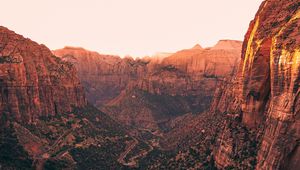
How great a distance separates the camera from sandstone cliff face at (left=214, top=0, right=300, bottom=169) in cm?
5797

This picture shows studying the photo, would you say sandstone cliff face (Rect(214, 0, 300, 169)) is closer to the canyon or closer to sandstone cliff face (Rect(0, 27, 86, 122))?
the canyon

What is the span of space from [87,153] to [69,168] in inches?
504

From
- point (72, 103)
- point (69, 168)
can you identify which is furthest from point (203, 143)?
point (72, 103)

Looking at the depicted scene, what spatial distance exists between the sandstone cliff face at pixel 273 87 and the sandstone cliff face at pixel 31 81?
69616 millimetres

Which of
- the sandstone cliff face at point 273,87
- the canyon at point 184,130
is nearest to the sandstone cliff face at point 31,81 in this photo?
the canyon at point 184,130

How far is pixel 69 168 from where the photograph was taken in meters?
116

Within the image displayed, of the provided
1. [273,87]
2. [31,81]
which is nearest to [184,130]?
[31,81]

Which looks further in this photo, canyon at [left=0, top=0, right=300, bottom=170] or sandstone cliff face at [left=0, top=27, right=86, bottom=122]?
sandstone cliff face at [left=0, top=27, right=86, bottom=122]

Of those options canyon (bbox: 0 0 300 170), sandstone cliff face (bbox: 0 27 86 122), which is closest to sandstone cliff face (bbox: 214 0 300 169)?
canyon (bbox: 0 0 300 170)

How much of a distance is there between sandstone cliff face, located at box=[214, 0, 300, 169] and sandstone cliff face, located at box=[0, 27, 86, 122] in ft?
228

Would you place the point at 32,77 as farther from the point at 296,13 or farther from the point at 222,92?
the point at 296,13

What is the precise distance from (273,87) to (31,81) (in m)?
90.9

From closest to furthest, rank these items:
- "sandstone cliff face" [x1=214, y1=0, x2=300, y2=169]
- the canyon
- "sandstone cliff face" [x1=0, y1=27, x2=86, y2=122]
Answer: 1. "sandstone cliff face" [x1=214, y1=0, x2=300, y2=169]
2. the canyon
3. "sandstone cliff face" [x1=0, y1=27, x2=86, y2=122]

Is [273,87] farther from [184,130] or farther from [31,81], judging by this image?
[184,130]
